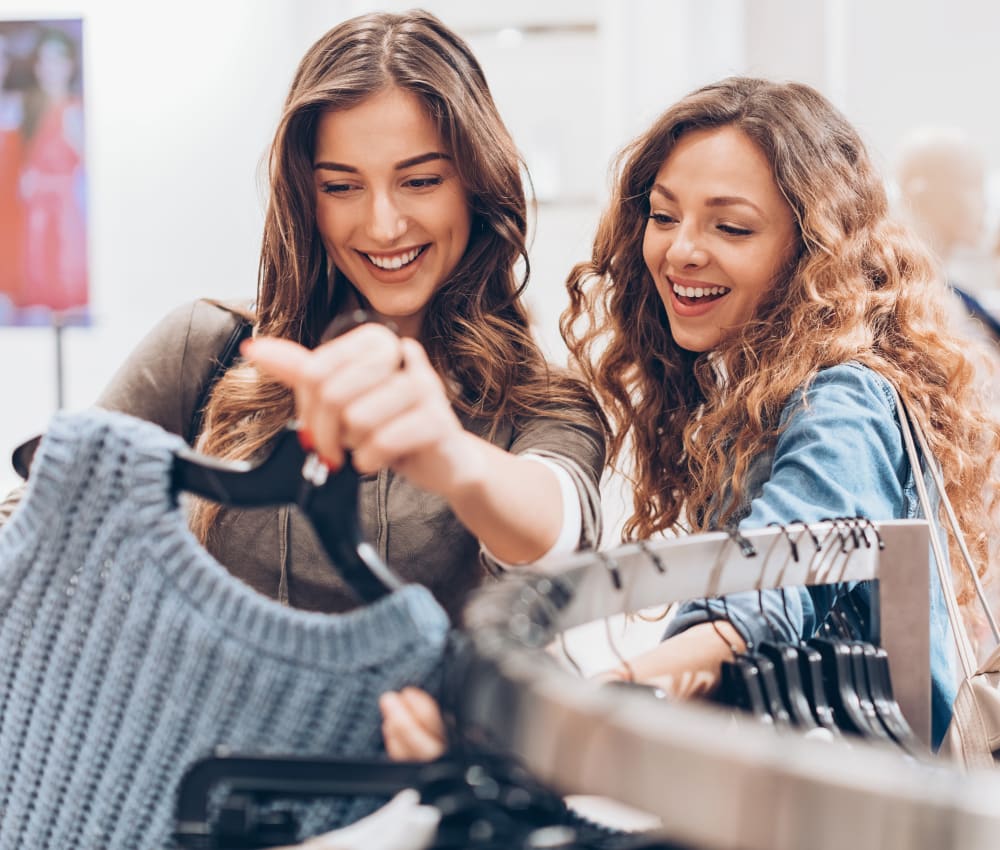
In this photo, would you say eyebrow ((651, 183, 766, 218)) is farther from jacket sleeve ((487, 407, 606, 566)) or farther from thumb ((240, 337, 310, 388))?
thumb ((240, 337, 310, 388))

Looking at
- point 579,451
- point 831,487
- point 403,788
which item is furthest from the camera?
point 579,451

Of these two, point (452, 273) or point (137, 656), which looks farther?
point (452, 273)

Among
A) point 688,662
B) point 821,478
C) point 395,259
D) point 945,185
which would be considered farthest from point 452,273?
point 945,185

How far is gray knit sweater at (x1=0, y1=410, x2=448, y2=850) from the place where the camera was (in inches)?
22.4

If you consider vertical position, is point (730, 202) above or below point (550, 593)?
above

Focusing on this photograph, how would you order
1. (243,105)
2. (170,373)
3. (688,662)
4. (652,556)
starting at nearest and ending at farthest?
(652,556)
(688,662)
(170,373)
(243,105)

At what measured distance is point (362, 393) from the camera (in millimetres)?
550

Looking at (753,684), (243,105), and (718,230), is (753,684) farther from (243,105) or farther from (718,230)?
(243,105)

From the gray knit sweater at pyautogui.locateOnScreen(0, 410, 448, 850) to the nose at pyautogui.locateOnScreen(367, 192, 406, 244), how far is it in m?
0.62

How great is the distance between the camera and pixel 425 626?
548 millimetres

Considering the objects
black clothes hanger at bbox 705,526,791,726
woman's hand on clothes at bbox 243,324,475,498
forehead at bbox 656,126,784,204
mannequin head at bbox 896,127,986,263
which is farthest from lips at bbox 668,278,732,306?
mannequin head at bbox 896,127,986,263

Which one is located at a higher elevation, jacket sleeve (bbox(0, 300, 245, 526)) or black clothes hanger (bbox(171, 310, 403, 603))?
black clothes hanger (bbox(171, 310, 403, 603))

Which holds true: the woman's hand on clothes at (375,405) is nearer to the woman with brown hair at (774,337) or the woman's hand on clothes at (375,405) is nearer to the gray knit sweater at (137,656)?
the gray knit sweater at (137,656)

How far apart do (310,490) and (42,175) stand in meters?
3.54
